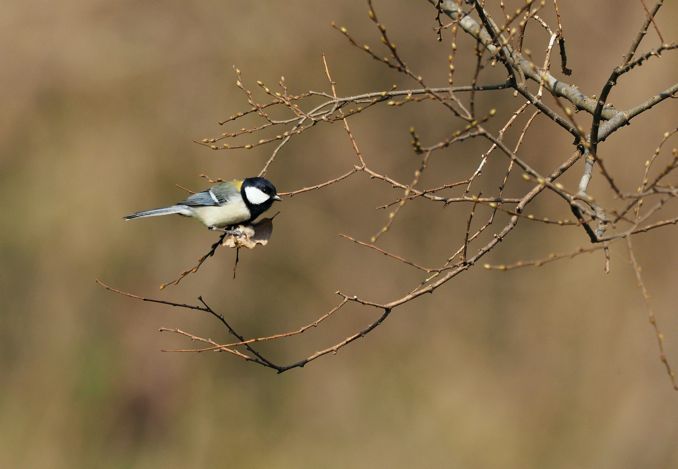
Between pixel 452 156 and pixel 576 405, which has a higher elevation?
pixel 452 156

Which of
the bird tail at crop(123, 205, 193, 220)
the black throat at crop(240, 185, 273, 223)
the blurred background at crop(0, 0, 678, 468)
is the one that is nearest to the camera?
the black throat at crop(240, 185, 273, 223)

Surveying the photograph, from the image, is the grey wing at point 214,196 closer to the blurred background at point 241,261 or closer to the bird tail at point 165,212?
the bird tail at point 165,212

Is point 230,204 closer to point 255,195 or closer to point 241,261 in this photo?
point 255,195

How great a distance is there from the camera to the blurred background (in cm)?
1062

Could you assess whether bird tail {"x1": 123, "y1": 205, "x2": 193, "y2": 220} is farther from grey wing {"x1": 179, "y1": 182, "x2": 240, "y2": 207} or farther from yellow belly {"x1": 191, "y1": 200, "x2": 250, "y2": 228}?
yellow belly {"x1": 191, "y1": 200, "x2": 250, "y2": 228}

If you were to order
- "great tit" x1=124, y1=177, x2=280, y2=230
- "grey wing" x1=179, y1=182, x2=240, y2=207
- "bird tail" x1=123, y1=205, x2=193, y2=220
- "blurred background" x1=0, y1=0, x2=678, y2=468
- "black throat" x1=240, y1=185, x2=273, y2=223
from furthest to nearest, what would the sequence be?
"blurred background" x1=0, y1=0, x2=678, y2=468 < "bird tail" x1=123, y1=205, x2=193, y2=220 < "grey wing" x1=179, y1=182, x2=240, y2=207 < "black throat" x1=240, y1=185, x2=273, y2=223 < "great tit" x1=124, y1=177, x2=280, y2=230

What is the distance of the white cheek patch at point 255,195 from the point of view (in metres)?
5.48

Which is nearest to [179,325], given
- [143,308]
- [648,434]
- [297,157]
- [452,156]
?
[143,308]

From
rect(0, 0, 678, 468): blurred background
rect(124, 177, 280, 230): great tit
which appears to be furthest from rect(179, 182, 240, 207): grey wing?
rect(0, 0, 678, 468): blurred background

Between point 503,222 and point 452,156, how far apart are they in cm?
95

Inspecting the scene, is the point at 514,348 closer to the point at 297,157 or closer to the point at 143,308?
the point at 297,157

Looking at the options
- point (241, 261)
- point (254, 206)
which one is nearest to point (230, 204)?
point (254, 206)

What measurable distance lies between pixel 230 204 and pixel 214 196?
0.82 ft

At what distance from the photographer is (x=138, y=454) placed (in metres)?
11.0
